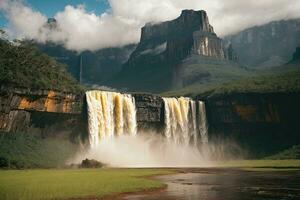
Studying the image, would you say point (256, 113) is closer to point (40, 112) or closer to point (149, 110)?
point (149, 110)

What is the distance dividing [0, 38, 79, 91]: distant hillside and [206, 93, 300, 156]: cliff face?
39603 mm

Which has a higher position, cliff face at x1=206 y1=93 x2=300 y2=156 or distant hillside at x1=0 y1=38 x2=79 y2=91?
distant hillside at x1=0 y1=38 x2=79 y2=91

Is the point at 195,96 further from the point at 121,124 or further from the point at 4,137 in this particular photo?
the point at 4,137

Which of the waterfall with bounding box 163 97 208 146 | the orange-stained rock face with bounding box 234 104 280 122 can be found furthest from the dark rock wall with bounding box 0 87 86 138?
the orange-stained rock face with bounding box 234 104 280 122

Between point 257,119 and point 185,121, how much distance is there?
58.6 ft

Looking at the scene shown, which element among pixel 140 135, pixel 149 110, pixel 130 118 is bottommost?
pixel 140 135

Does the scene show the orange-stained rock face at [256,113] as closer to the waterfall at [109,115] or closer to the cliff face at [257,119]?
the cliff face at [257,119]

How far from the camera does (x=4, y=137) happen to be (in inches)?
3147

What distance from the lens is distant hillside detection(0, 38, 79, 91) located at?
8119 centimetres

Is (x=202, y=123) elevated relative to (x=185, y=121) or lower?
lower

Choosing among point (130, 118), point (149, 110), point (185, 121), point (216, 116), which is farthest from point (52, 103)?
point (216, 116)

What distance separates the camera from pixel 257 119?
4272 inches

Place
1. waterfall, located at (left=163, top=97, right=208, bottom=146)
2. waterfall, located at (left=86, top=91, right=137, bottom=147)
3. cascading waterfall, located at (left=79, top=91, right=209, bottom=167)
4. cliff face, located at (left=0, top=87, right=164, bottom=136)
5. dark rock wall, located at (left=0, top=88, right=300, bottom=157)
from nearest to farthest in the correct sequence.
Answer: cliff face, located at (left=0, top=87, right=164, bottom=136)
dark rock wall, located at (left=0, top=88, right=300, bottom=157)
waterfall, located at (left=86, top=91, right=137, bottom=147)
cascading waterfall, located at (left=79, top=91, right=209, bottom=167)
waterfall, located at (left=163, top=97, right=208, bottom=146)

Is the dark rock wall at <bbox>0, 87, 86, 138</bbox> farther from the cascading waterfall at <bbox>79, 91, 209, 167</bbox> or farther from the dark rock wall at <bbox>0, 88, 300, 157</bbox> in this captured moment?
the cascading waterfall at <bbox>79, 91, 209, 167</bbox>
